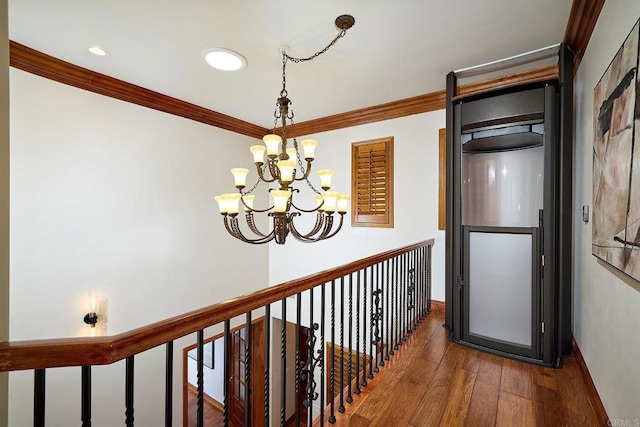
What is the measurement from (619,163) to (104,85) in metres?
3.92

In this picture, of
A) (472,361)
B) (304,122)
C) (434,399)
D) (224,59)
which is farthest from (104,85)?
(472,361)

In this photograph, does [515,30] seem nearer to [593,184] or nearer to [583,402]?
[593,184]

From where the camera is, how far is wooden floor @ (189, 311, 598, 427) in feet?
5.43

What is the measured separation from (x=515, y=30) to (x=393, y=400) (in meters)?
2.65

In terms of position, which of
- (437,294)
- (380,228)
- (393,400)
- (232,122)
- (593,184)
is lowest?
(393,400)

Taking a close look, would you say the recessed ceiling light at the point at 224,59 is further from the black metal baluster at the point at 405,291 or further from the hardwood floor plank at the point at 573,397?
the hardwood floor plank at the point at 573,397

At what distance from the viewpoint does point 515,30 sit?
2.15 m

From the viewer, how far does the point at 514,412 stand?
1.70 meters

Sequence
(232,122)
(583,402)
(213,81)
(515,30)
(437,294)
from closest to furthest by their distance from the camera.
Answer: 1. (583,402)
2. (515,30)
3. (213,81)
4. (437,294)
5. (232,122)

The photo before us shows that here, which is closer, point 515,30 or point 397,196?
Result: point 515,30

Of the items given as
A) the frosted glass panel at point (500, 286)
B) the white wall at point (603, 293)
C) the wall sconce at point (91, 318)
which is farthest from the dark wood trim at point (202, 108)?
the wall sconce at point (91, 318)

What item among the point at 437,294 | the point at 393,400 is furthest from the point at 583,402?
the point at 437,294

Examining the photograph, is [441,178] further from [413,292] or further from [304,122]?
[304,122]

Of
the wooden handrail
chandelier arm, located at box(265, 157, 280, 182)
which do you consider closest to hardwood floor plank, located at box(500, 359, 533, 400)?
the wooden handrail
